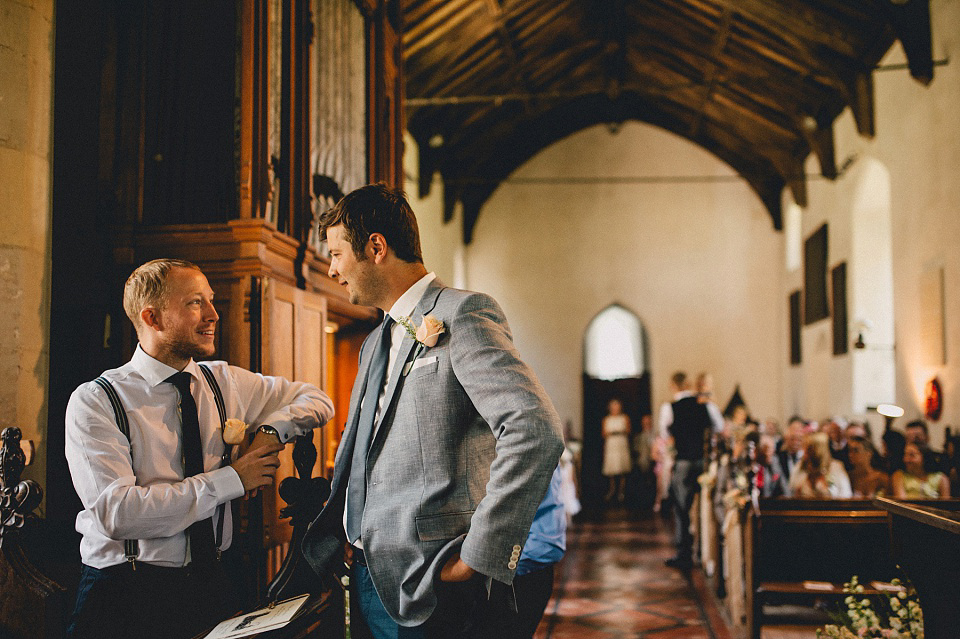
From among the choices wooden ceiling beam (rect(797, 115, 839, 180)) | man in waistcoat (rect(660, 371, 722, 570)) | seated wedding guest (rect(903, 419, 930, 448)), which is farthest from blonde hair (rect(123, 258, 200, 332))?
wooden ceiling beam (rect(797, 115, 839, 180))

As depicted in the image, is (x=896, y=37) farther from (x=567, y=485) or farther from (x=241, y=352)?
(x=241, y=352)

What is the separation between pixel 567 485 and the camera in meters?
9.64

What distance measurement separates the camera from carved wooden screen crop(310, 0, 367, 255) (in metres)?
4.78

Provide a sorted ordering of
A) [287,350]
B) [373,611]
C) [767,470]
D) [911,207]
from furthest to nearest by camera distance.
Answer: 1. [911,207]
2. [767,470]
3. [287,350]
4. [373,611]

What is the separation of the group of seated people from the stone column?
385cm

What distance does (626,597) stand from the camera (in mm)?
6551

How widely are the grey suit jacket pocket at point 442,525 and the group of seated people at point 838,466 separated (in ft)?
12.9

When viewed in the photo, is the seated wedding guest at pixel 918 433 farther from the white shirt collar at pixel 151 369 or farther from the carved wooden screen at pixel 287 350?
the white shirt collar at pixel 151 369

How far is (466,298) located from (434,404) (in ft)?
0.74

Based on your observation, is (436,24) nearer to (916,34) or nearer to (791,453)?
(916,34)

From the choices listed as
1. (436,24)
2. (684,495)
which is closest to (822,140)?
(436,24)

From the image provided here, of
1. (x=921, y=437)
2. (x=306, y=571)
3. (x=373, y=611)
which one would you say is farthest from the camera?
(x=921, y=437)

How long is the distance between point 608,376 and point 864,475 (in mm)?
9108

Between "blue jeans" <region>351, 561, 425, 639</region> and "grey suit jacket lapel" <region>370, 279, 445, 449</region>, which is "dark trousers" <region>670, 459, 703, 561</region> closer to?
"blue jeans" <region>351, 561, 425, 639</region>
